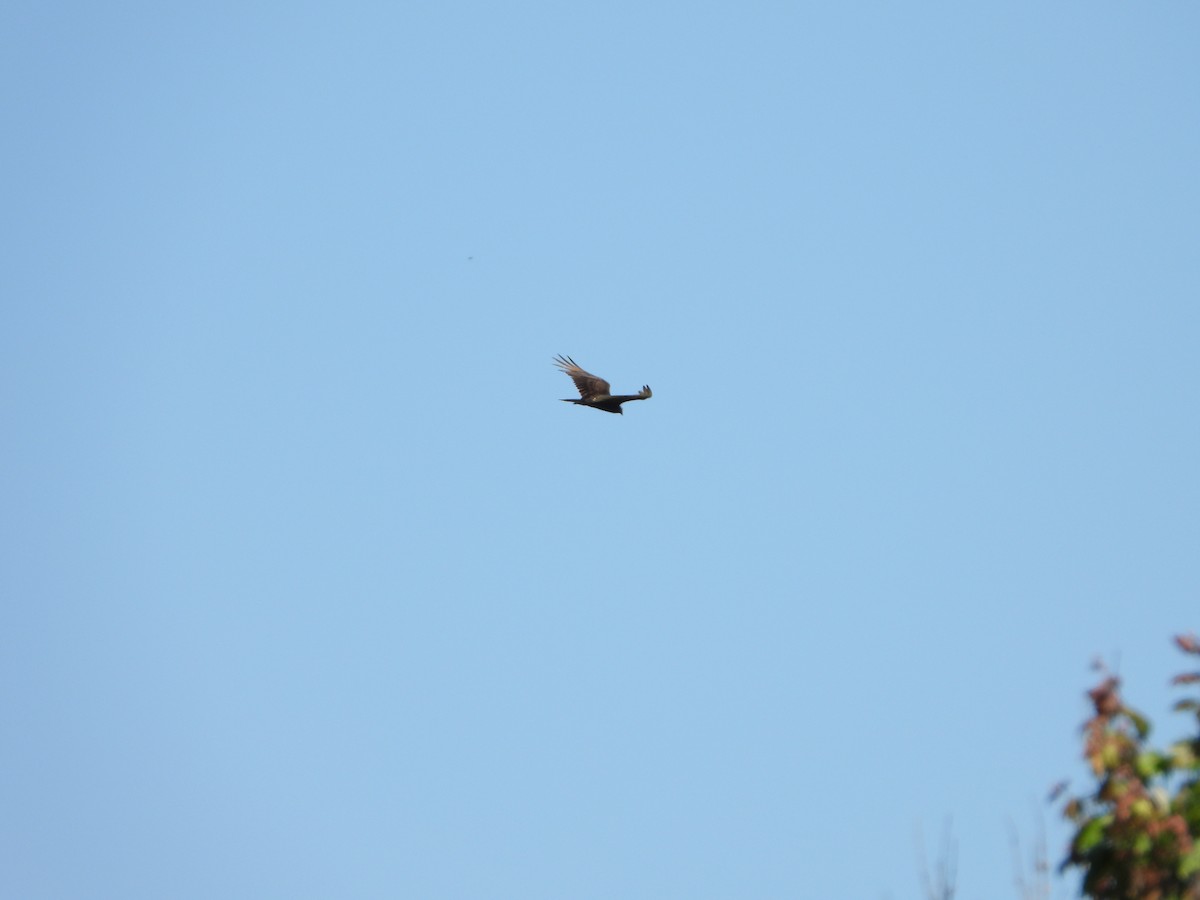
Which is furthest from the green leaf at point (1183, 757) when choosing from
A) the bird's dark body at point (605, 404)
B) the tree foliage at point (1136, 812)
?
the bird's dark body at point (605, 404)

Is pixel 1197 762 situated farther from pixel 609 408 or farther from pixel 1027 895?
pixel 609 408

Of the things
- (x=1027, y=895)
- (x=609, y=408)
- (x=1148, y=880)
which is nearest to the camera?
(x=1148, y=880)

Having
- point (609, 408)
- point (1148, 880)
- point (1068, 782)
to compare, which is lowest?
point (1148, 880)

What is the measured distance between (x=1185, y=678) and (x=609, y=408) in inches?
856

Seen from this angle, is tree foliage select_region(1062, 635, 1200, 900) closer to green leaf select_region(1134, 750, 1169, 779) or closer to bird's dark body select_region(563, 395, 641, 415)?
green leaf select_region(1134, 750, 1169, 779)

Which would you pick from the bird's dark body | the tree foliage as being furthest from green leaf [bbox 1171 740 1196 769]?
the bird's dark body

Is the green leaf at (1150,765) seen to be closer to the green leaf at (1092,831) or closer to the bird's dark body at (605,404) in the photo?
the green leaf at (1092,831)

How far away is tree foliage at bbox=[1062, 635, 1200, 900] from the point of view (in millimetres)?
11898

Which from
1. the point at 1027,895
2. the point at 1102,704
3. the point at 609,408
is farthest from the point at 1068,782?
the point at 609,408

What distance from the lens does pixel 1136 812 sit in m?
11.9

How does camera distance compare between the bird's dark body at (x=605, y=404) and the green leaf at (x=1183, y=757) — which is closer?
the green leaf at (x=1183, y=757)

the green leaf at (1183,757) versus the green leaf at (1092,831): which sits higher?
the green leaf at (1183,757)

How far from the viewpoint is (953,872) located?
1569 centimetres

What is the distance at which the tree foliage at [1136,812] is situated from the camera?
39.0ft
